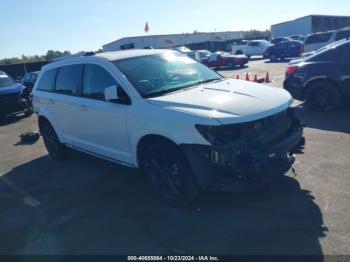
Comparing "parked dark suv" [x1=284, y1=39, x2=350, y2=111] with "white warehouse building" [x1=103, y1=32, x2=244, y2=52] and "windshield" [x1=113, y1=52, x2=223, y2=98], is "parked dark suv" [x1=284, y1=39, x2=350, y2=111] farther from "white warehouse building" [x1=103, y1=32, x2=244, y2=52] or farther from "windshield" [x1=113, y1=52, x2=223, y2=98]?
"white warehouse building" [x1=103, y1=32, x2=244, y2=52]

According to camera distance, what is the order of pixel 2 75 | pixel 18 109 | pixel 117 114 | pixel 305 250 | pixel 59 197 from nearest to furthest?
pixel 305 250 < pixel 117 114 < pixel 59 197 < pixel 18 109 < pixel 2 75

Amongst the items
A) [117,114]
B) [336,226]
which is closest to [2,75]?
[117,114]

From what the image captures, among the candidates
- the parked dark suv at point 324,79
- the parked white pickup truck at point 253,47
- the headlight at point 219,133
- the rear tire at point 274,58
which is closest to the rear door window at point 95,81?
the headlight at point 219,133

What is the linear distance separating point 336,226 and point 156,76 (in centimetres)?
290

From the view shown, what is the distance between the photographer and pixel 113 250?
152 inches

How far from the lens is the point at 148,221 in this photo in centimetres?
437

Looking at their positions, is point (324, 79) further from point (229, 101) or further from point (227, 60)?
point (227, 60)

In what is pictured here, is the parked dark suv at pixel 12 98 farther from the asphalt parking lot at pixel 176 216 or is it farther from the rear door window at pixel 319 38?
the rear door window at pixel 319 38

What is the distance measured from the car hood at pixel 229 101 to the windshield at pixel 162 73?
241mm

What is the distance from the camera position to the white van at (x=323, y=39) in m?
20.6

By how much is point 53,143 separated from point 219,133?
431 centimetres

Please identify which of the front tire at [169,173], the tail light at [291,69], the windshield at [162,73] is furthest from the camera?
the tail light at [291,69]

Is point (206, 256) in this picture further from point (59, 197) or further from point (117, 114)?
point (59, 197)

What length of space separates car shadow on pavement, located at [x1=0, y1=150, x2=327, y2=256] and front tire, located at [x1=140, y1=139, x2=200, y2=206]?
0.19m
